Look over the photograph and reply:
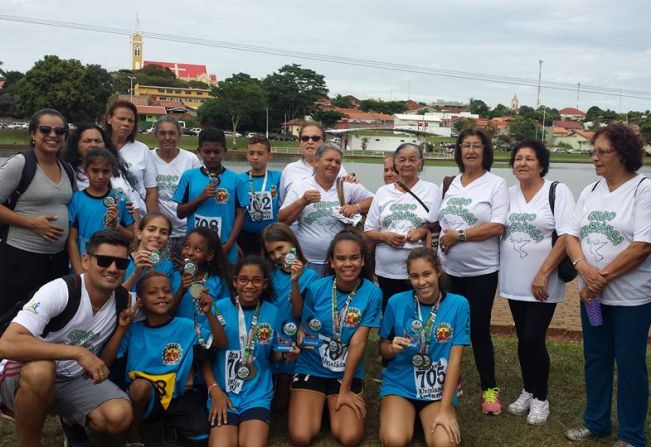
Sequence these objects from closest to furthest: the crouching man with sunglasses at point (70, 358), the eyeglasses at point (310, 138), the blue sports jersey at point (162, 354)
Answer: the crouching man with sunglasses at point (70, 358) → the blue sports jersey at point (162, 354) → the eyeglasses at point (310, 138)

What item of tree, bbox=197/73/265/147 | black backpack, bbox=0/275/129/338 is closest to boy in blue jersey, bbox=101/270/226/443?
black backpack, bbox=0/275/129/338

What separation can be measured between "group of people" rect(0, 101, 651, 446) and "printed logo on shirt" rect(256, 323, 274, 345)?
17 mm

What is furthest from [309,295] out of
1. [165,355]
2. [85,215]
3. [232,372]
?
[85,215]

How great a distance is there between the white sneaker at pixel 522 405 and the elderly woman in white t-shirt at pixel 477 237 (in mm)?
127

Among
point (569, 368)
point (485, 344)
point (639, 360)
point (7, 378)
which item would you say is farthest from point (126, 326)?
point (569, 368)

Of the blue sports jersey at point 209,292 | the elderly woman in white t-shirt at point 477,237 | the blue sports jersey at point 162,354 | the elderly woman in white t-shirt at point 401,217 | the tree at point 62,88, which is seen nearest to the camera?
the blue sports jersey at point 162,354

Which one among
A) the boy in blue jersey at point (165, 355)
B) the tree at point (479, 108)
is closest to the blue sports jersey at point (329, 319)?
the boy in blue jersey at point (165, 355)

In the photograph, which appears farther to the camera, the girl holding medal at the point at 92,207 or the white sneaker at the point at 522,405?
the white sneaker at the point at 522,405

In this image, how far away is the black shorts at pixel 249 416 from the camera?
4.22 meters

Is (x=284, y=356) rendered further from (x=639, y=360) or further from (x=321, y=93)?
(x=321, y=93)

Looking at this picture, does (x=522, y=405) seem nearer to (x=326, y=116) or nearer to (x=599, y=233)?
(x=599, y=233)

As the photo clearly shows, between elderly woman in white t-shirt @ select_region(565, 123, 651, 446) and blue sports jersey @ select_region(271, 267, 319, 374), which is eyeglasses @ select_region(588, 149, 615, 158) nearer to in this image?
elderly woman in white t-shirt @ select_region(565, 123, 651, 446)

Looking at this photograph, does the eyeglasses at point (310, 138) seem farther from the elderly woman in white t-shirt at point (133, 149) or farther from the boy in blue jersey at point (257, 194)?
the elderly woman in white t-shirt at point (133, 149)

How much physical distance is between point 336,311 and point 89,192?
2291 millimetres
